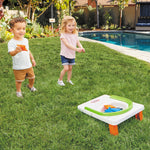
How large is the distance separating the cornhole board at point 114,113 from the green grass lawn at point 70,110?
12 cm

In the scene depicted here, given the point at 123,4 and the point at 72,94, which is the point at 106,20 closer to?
the point at 123,4

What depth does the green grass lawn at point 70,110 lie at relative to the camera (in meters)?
2.50

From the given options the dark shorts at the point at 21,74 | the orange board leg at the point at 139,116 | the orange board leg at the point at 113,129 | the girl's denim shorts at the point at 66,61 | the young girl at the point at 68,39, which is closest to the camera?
the orange board leg at the point at 113,129

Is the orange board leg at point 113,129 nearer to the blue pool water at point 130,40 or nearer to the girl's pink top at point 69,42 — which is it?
the girl's pink top at point 69,42

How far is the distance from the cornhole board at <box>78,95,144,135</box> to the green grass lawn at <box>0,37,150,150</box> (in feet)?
0.40

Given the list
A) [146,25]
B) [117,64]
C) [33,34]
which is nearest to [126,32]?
[146,25]

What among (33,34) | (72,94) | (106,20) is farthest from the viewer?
(106,20)

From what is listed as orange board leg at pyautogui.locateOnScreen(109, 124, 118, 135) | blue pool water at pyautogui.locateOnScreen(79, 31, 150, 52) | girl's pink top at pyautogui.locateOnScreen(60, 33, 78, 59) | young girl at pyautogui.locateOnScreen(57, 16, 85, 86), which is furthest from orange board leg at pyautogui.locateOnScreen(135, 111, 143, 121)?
blue pool water at pyautogui.locateOnScreen(79, 31, 150, 52)

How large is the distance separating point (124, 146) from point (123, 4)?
22.6 m

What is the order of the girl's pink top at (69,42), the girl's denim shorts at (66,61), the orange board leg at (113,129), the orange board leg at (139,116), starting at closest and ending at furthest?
the orange board leg at (113,129) → the orange board leg at (139,116) → the girl's pink top at (69,42) → the girl's denim shorts at (66,61)

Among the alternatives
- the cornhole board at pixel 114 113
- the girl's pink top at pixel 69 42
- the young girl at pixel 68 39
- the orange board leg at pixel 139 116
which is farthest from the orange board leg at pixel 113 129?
the girl's pink top at pixel 69 42

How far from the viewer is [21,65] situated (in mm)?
3324

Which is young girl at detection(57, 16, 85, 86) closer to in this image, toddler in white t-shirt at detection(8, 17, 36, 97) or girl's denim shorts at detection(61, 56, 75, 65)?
girl's denim shorts at detection(61, 56, 75, 65)

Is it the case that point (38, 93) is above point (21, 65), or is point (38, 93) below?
below
